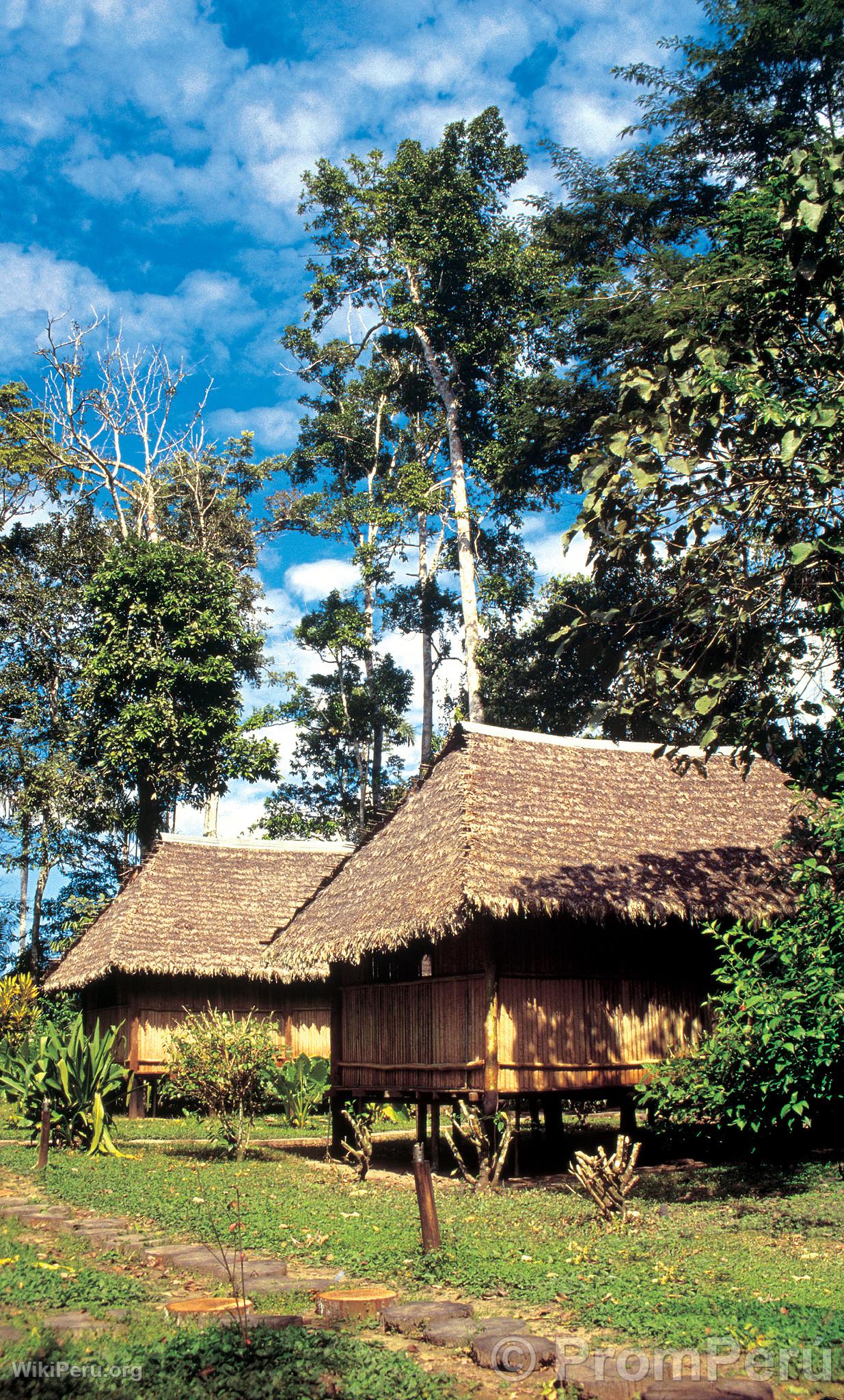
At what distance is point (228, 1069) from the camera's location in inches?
478

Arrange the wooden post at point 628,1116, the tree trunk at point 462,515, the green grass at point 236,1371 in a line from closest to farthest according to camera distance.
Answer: the green grass at point 236,1371, the wooden post at point 628,1116, the tree trunk at point 462,515

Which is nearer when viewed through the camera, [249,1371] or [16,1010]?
[249,1371]

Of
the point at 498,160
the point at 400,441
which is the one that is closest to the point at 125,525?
the point at 400,441

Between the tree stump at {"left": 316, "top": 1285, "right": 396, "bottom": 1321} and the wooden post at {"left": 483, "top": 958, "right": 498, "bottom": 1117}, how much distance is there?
519 centimetres

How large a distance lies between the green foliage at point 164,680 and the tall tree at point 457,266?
552cm

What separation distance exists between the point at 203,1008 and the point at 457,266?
678 inches

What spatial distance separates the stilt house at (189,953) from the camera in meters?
18.2

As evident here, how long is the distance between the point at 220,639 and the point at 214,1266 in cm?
1994

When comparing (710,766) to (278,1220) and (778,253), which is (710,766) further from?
(278,1220)

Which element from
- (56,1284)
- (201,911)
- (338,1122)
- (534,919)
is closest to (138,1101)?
(201,911)

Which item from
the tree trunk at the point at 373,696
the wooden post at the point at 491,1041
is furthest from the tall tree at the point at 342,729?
the wooden post at the point at 491,1041

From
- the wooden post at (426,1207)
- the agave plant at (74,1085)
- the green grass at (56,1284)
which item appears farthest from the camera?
the agave plant at (74,1085)

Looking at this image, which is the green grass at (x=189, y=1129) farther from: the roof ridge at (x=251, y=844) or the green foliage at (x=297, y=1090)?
the roof ridge at (x=251, y=844)

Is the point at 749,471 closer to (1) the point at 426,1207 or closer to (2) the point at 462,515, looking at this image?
(1) the point at 426,1207
